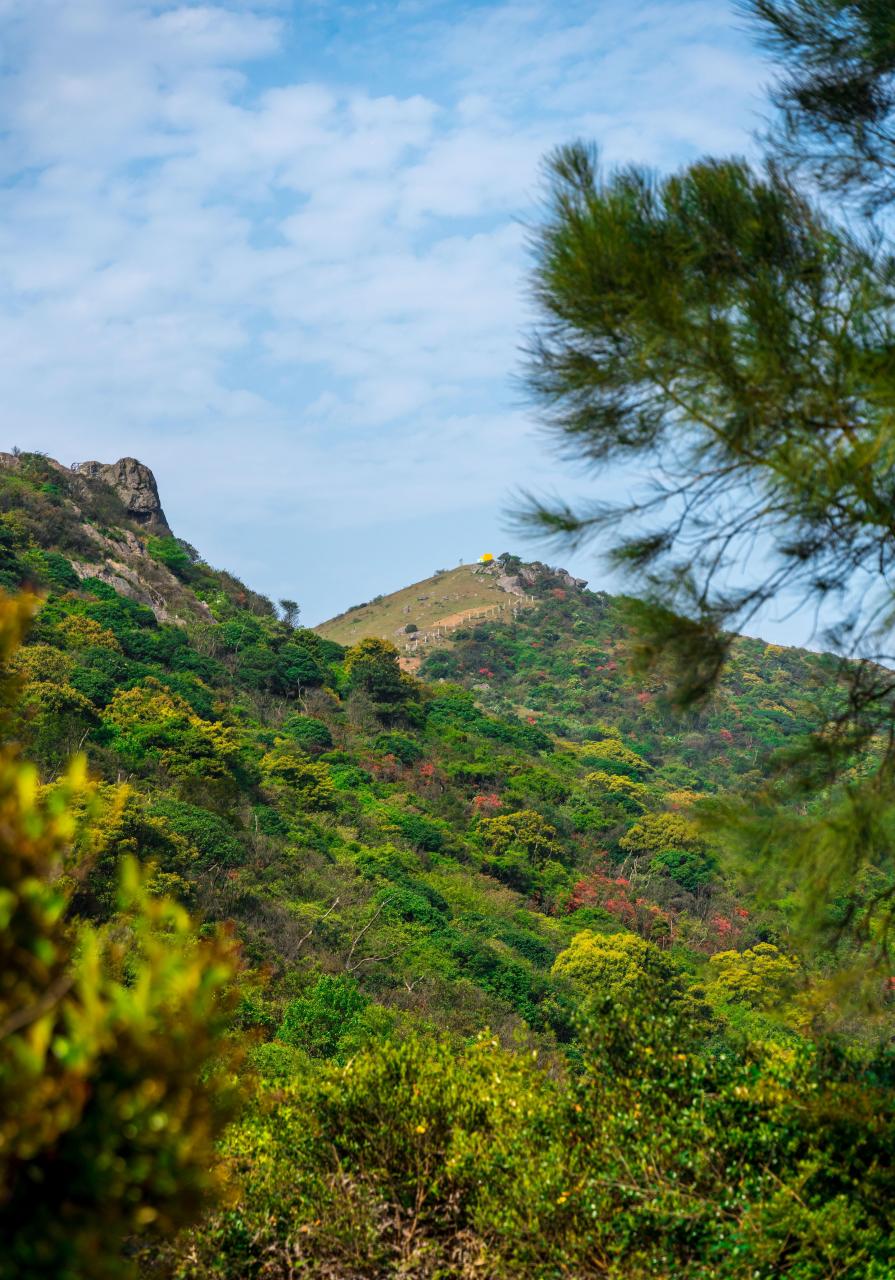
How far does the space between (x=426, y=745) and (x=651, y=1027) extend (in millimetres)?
34143

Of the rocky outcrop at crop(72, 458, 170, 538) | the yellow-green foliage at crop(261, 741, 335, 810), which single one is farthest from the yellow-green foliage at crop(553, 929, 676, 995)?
the rocky outcrop at crop(72, 458, 170, 538)

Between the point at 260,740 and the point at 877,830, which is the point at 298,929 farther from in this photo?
the point at 877,830

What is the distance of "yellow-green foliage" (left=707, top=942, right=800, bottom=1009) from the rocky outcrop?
3001 cm

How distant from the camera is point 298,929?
21.5m

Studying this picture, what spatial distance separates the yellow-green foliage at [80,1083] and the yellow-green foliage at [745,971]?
24937 mm

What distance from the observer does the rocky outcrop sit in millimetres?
47406

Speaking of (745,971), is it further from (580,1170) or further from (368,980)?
(580,1170)

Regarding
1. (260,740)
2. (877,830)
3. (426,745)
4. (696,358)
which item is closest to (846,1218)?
(877,830)

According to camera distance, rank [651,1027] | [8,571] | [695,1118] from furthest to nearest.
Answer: [8,571], [651,1027], [695,1118]

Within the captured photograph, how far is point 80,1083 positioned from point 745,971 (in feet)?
91.8

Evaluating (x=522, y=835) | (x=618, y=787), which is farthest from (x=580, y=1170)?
(x=618, y=787)

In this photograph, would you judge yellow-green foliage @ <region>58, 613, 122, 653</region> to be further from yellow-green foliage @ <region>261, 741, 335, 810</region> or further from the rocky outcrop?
the rocky outcrop

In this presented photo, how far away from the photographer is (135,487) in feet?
158

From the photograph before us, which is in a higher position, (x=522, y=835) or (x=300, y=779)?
(x=300, y=779)
